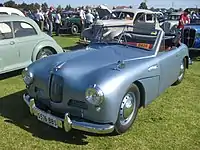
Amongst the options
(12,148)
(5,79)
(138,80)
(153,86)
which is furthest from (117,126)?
(5,79)

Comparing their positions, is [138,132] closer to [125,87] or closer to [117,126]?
[117,126]

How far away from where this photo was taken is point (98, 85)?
3578mm

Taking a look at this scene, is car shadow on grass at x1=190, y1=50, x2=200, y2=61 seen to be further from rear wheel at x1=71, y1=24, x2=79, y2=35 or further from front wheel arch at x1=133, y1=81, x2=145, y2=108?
rear wheel at x1=71, y1=24, x2=79, y2=35

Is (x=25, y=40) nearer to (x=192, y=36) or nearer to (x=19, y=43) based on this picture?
(x=19, y=43)

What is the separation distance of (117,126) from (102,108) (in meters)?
0.45

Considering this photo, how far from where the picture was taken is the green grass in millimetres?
3848

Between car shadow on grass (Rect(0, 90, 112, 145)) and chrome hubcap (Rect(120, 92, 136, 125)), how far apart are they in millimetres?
537

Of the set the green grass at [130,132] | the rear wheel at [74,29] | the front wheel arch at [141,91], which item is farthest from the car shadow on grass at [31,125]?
the rear wheel at [74,29]

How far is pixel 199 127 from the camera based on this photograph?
4.43 meters

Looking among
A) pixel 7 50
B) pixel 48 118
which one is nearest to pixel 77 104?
pixel 48 118

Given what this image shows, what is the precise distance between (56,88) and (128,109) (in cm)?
104

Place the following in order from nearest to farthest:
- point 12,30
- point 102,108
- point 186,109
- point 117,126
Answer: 1. point 102,108
2. point 117,126
3. point 186,109
4. point 12,30

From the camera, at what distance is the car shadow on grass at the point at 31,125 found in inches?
158

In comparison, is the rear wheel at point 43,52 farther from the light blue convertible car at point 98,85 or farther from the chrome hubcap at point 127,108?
the chrome hubcap at point 127,108
